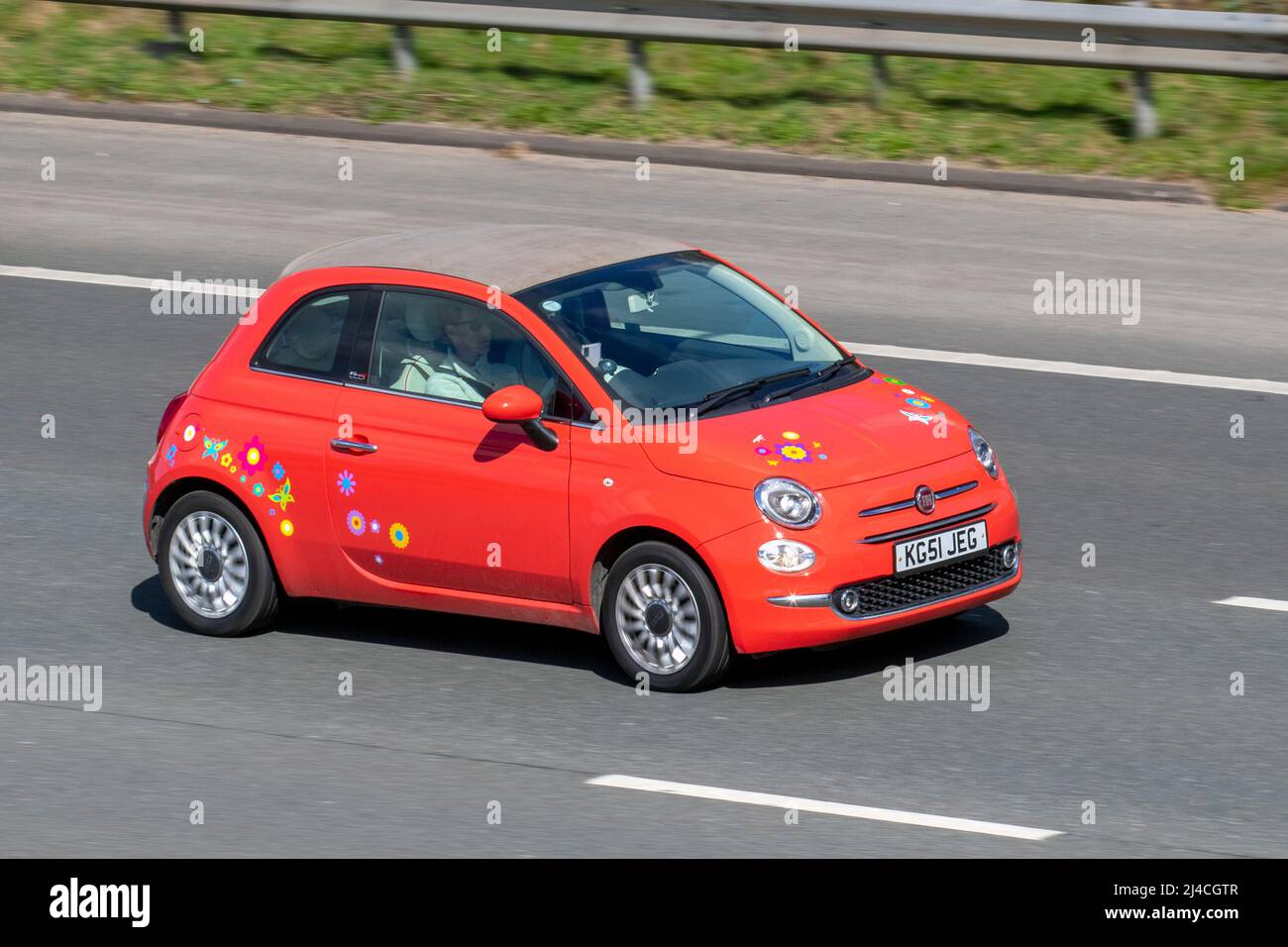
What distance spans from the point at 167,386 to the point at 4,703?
4.43 meters

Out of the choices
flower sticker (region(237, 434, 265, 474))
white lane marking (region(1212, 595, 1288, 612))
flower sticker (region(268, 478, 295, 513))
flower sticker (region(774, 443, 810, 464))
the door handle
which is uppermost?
flower sticker (region(774, 443, 810, 464))

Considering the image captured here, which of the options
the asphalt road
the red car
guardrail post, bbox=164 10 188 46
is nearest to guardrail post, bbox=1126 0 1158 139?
the asphalt road

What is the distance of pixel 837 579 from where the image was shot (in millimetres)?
8289

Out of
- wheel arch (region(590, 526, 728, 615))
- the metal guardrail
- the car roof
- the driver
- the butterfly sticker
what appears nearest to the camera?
wheel arch (region(590, 526, 728, 615))

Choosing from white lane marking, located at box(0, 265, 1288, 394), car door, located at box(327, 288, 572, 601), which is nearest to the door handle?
car door, located at box(327, 288, 572, 601)

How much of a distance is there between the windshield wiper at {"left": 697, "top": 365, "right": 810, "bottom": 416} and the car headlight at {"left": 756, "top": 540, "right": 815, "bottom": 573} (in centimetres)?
66

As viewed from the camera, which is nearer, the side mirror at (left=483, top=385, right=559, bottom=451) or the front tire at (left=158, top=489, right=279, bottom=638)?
the side mirror at (left=483, top=385, right=559, bottom=451)

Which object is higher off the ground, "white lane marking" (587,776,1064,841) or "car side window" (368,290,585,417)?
"car side window" (368,290,585,417)

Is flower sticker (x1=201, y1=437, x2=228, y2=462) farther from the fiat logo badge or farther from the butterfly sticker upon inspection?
the fiat logo badge

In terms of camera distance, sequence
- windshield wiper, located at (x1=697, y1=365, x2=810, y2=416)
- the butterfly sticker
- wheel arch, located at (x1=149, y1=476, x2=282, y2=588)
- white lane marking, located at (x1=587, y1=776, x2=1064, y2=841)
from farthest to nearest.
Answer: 1. wheel arch, located at (x1=149, y1=476, x2=282, y2=588)
2. the butterfly sticker
3. windshield wiper, located at (x1=697, y1=365, x2=810, y2=416)
4. white lane marking, located at (x1=587, y1=776, x2=1064, y2=841)

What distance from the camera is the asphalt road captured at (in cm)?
736

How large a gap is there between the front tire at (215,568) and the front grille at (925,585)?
2537 mm

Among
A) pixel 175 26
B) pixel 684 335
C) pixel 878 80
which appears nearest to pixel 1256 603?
pixel 684 335

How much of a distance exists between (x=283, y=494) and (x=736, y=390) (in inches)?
75.7
